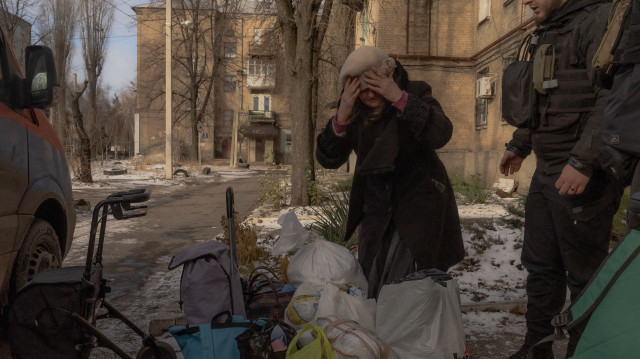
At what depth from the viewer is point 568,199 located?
2371 mm

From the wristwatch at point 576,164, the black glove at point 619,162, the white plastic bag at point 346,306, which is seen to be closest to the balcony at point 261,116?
the white plastic bag at point 346,306

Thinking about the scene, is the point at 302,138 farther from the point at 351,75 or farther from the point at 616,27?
the point at 616,27

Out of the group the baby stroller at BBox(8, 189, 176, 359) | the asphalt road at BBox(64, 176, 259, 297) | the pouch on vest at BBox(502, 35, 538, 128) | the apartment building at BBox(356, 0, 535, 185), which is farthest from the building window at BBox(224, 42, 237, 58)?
the baby stroller at BBox(8, 189, 176, 359)

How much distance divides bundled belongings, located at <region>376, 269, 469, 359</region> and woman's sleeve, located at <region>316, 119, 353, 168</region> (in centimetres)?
75

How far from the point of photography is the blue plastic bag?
2396mm

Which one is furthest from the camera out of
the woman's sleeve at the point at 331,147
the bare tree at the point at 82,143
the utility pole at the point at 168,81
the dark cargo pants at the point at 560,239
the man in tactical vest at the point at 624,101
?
the utility pole at the point at 168,81

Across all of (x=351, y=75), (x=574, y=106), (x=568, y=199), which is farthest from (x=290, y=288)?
(x=574, y=106)

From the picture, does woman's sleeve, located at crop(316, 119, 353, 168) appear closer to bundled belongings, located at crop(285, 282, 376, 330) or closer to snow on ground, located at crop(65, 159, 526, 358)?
bundled belongings, located at crop(285, 282, 376, 330)

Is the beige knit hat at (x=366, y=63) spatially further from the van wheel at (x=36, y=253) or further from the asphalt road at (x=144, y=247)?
the van wheel at (x=36, y=253)

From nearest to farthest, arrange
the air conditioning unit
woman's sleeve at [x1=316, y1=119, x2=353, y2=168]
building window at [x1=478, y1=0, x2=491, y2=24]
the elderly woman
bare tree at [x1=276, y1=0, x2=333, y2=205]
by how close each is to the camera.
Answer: the elderly woman → woman's sleeve at [x1=316, y1=119, x2=353, y2=168] → bare tree at [x1=276, y1=0, x2=333, y2=205] → the air conditioning unit → building window at [x1=478, y1=0, x2=491, y2=24]

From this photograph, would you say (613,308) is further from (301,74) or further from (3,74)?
(301,74)

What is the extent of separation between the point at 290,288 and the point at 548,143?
1.70 meters

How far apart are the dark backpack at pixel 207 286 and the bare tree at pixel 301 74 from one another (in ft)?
26.0

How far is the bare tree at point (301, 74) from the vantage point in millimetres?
10289
